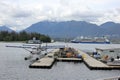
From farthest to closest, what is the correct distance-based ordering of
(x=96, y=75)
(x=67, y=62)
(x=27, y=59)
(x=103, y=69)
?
(x=27, y=59) < (x=67, y=62) < (x=103, y=69) < (x=96, y=75)

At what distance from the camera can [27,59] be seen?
64.8m

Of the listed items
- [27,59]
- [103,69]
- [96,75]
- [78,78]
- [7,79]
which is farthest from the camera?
[27,59]

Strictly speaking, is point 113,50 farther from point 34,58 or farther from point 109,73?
point 109,73

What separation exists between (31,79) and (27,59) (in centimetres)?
2930

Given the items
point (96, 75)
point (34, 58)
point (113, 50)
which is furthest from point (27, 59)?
point (96, 75)

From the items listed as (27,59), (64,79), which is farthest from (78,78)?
(27,59)

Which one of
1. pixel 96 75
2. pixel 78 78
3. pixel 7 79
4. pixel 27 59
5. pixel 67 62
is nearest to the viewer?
pixel 7 79

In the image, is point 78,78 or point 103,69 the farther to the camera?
point 103,69

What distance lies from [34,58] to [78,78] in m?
29.1

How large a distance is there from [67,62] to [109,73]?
17.6m

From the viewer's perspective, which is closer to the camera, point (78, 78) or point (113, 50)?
point (78, 78)

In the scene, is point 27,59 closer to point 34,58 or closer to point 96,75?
point 34,58

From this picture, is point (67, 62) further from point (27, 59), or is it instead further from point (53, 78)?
point (53, 78)

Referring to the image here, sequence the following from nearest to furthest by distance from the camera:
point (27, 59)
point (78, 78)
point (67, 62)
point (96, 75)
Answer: point (78, 78) → point (96, 75) → point (67, 62) → point (27, 59)
